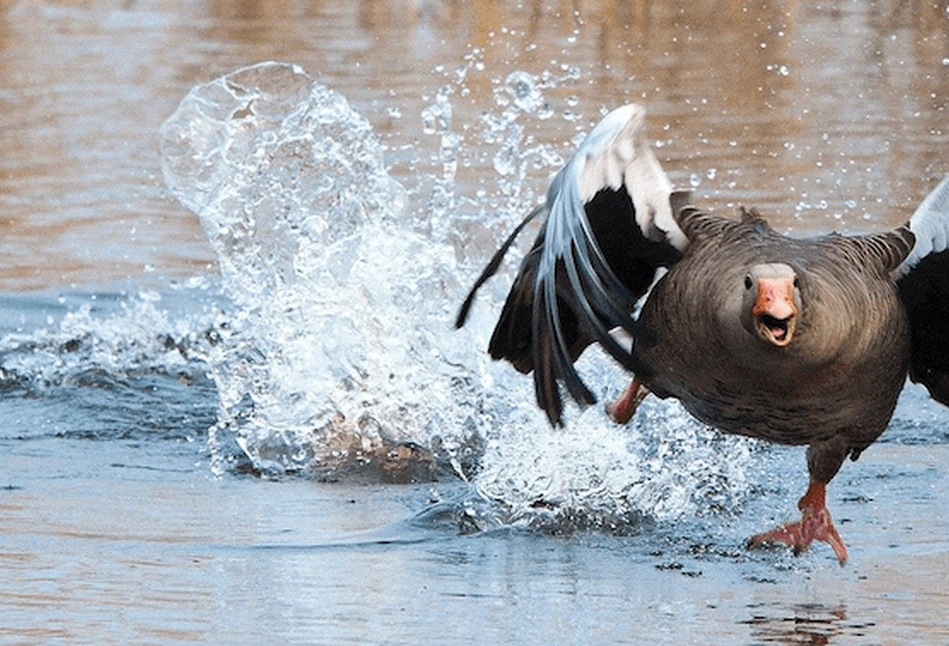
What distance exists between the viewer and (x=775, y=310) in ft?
15.7

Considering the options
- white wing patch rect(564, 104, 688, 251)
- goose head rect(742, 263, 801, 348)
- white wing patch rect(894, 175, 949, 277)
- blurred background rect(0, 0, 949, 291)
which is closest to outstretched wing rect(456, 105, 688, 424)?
white wing patch rect(564, 104, 688, 251)

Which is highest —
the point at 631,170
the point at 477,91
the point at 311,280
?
the point at 631,170

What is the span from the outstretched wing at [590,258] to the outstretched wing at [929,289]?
0.71 meters

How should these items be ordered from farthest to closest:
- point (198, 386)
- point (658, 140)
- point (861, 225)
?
point (658, 140), point (861, 225), point (198, 386)

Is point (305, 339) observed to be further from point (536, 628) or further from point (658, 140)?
point (658, 140)

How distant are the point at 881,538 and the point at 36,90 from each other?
34.9 feet

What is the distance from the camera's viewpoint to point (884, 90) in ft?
50.0

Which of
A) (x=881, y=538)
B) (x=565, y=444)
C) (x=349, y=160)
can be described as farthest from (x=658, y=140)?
(x=881, y=538)

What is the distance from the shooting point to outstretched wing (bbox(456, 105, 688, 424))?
5508mm

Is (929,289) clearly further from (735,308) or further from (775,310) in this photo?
(775,310)

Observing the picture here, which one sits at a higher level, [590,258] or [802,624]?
[590,258]

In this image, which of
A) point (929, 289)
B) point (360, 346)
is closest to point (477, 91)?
point (360, 346)

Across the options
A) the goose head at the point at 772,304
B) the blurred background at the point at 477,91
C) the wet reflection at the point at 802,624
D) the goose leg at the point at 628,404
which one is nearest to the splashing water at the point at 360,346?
the goose leg at the point at 628,404

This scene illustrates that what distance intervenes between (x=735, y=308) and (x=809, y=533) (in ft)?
3.46
